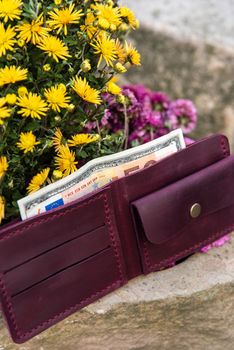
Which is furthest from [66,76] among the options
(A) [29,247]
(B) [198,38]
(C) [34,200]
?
(B) [198,38]

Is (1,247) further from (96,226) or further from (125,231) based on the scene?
(125,231)

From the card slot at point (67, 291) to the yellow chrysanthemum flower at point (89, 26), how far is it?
2.07 ft

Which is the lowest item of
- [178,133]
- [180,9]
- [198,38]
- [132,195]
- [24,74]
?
[132,195]

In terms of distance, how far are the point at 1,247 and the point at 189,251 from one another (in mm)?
671

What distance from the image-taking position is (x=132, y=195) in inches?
73.1

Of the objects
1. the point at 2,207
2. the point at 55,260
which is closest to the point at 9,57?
the point at 2,207

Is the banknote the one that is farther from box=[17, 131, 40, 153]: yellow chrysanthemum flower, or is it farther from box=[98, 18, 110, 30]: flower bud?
box=[98, 18, 110, 30]: flower bud

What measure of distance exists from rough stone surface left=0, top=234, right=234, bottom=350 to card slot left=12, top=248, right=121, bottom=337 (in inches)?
2.1

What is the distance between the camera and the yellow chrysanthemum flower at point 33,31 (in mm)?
1654

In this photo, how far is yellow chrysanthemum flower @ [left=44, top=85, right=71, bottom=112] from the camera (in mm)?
1680

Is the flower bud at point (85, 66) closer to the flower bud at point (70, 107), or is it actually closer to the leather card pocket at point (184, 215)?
the flower bud at point (70, 107)

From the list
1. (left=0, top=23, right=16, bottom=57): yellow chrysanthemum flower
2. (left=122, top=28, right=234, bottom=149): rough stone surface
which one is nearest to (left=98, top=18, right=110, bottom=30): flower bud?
(left=0, top=23, right=16, bottom=57): yellow chrysanthemum flower

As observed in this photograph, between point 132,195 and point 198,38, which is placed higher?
point 198,38

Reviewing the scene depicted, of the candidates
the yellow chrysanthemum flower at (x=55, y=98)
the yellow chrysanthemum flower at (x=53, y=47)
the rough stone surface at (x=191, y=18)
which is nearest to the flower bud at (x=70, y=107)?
the yellow chrysanthemum flower at (x=55, y=98)
